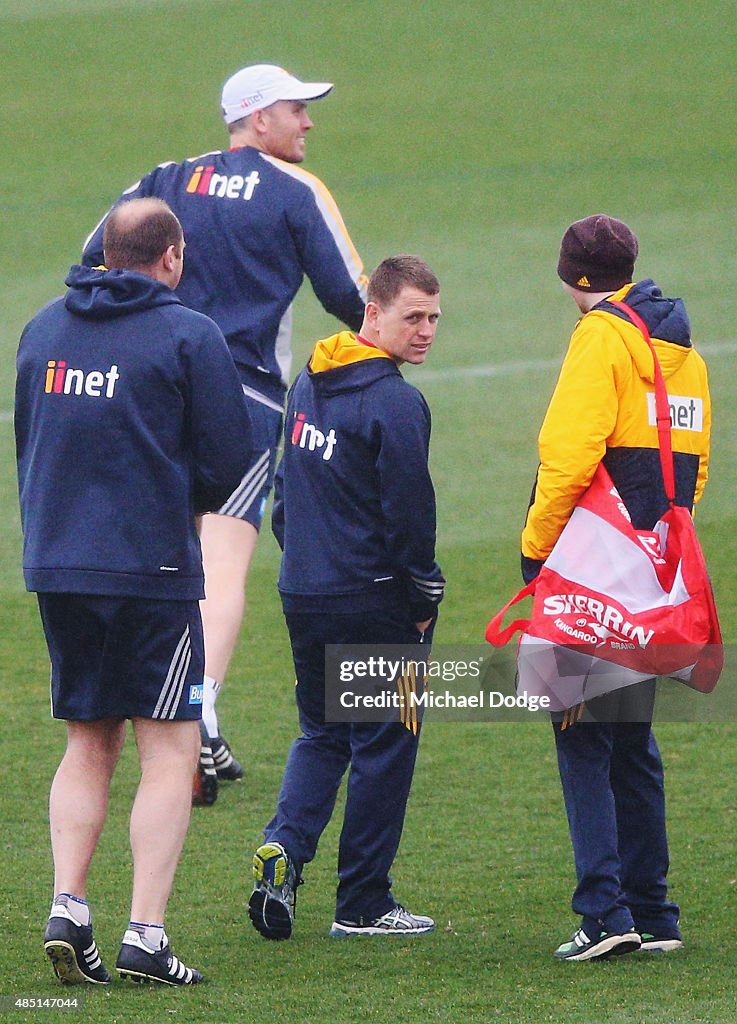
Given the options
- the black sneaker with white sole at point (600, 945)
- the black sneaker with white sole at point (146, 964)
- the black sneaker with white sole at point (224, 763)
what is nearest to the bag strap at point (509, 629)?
the black sneaker with white sole at point (600, 945)

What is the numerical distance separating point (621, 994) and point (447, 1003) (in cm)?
37

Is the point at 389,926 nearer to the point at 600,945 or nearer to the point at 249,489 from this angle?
the point at 600,945

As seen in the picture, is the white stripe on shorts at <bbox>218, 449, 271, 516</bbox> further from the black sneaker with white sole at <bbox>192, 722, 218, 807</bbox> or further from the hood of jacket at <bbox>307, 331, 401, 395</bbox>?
the hood of jacket at <bbox>307, 331, 401, 395</bbox>

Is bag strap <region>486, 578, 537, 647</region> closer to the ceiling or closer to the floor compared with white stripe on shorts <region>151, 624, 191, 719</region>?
closer to the ceiling

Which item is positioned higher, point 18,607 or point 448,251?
point 448,251

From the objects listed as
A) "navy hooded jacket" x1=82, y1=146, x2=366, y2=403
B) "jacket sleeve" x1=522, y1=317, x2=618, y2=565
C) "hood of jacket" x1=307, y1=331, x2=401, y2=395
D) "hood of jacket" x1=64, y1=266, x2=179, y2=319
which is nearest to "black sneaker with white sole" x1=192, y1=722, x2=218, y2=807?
"navy hooded jacket" x1=82, y1=146, x2=366, y2=403

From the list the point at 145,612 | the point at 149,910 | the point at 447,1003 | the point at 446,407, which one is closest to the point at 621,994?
the point at 447,1003

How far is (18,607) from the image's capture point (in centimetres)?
763

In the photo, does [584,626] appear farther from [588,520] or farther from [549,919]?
[549,919]

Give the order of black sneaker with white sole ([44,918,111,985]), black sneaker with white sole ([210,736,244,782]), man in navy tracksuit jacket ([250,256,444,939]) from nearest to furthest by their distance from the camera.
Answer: black sneaker with white sole ([44,918,111,985])
man in navy tracksuit jacket ([250,256,444,939])
black sneaker with white sole ([210,736,244,782])

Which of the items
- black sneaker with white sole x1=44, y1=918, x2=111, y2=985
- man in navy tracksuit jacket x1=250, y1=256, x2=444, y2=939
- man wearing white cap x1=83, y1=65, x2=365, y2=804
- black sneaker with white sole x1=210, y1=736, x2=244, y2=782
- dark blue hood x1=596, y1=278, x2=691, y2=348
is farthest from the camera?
man wearing white cap x1=83, y1=65, x2=365, y2=804

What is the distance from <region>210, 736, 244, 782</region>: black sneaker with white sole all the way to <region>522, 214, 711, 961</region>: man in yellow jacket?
1620 mm

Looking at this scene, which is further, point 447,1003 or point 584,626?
point 584,626

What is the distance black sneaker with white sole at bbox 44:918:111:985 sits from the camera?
148 inches
